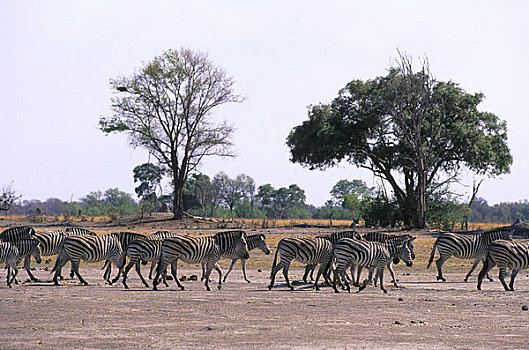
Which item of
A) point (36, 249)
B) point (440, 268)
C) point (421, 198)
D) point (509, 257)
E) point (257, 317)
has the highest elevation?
point (421, 198)

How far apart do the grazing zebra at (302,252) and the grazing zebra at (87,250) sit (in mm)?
4259

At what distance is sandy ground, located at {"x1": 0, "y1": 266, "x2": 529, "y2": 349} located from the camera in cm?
987

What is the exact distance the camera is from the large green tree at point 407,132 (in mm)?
46094

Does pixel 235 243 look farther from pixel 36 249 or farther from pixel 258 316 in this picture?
pixel 258 316

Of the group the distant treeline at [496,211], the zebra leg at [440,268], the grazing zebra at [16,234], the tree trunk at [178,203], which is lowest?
the zebra leg at [440,268]

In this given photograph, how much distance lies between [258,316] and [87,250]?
700 cm

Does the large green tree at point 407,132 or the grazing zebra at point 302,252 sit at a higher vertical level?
the large green tree at point 407,132

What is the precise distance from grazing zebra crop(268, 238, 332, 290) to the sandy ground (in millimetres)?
592

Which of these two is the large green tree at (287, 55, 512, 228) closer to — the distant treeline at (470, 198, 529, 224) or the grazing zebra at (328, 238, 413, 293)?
the grazing zebra at (328, 238, 413, 293)

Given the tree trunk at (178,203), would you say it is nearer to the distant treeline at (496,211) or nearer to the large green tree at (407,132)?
the large green tree at (407,132)

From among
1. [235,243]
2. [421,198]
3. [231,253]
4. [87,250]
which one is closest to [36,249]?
[87,250]

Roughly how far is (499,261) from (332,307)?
6.22 meters

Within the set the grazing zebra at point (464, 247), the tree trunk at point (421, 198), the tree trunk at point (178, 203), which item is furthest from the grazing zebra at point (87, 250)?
the tree trunk at point (178, 203)

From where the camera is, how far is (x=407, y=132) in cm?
4550
